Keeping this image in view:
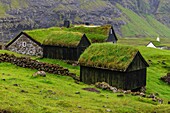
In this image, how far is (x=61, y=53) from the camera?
5078 centimetres

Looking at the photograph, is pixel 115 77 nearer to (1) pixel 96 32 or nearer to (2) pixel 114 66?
(2) pixel 114 66

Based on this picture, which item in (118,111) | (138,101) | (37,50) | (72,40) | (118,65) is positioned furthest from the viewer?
(37,50)

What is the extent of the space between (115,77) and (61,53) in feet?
57.8

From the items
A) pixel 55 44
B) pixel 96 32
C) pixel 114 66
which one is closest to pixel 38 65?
pixel 114 66

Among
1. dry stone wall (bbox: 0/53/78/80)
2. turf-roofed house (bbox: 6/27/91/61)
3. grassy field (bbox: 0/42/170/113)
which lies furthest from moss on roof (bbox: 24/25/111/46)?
grassy field (bbox: 0/42/170/113)

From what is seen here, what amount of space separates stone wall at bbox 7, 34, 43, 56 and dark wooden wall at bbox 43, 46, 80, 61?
266 cm

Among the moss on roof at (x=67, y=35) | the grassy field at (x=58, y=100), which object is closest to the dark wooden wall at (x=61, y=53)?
the moss on roof at (x=67, y=35)

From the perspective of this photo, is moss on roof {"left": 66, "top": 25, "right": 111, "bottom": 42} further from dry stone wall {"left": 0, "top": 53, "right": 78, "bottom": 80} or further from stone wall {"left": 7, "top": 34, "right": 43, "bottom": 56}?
dry stone wall {"left": 0, "top": 53, "right": 78, "bottom": 80}

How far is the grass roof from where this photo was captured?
34.3 meters

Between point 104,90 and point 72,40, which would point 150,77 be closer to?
point 72,40

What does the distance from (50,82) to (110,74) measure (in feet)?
28.2

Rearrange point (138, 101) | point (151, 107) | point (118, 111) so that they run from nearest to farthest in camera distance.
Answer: point (118, 111)
point (151, 107)
point (138, 101)

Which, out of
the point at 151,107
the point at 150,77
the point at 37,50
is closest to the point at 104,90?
the point at 151,107

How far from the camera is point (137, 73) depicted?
36.6 meters
